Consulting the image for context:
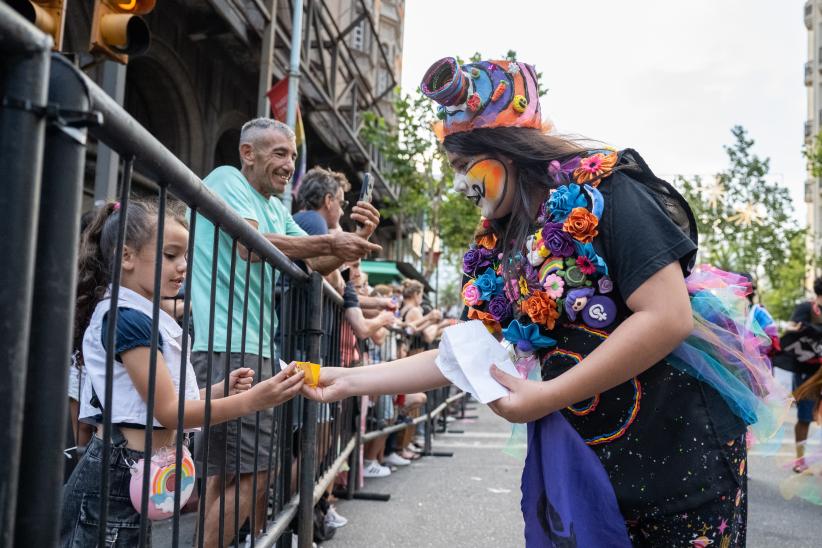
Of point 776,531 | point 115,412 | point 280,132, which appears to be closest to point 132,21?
point 280,132

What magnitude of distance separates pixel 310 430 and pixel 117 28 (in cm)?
296

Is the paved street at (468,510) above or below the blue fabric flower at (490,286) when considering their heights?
below

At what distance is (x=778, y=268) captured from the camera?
92.9ft

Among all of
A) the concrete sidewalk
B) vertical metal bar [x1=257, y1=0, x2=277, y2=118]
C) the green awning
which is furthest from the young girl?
the green awning

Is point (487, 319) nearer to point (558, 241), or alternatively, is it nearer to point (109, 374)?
point (558, 241)

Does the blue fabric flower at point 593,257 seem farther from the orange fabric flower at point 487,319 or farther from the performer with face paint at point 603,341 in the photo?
the orange fabric flower at point 487,319

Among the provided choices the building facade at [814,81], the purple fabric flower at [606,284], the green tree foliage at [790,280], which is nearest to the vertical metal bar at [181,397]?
the purple fabric flower at [606,284]

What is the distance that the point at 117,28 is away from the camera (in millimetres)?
4871

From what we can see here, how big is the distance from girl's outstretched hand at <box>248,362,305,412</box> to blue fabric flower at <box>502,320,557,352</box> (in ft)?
1.87

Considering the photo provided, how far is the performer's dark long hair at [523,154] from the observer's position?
1.95 m

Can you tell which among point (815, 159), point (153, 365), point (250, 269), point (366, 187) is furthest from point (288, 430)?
point (815, 159)

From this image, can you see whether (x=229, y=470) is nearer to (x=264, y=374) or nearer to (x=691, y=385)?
(x=264, y=374)

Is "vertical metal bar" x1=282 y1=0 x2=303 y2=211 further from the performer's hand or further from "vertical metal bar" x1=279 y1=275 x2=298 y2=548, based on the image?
the performer's hand

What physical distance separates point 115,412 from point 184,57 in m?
9.52
